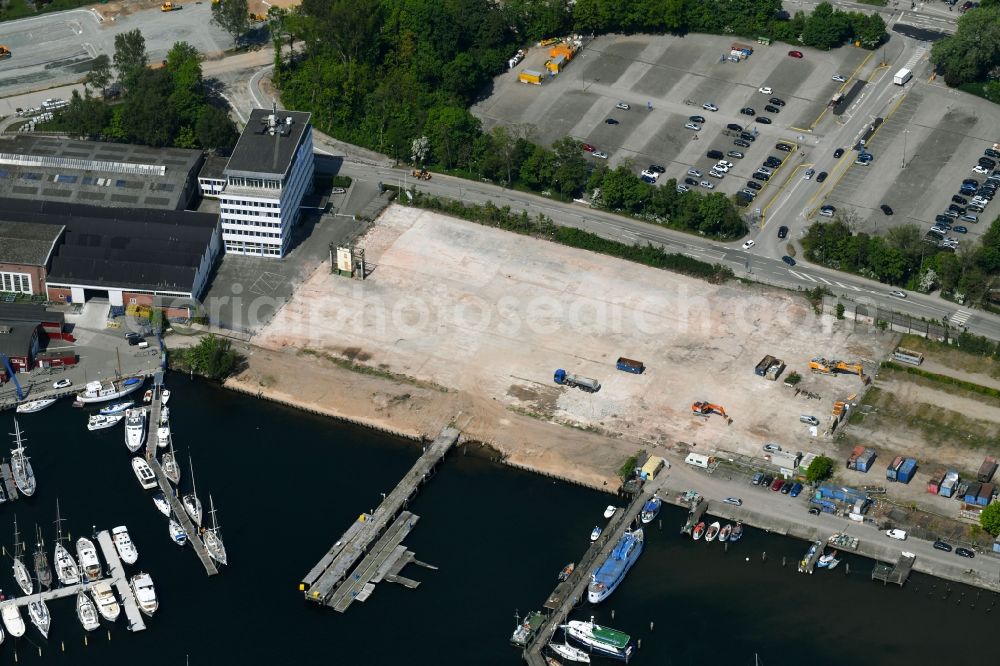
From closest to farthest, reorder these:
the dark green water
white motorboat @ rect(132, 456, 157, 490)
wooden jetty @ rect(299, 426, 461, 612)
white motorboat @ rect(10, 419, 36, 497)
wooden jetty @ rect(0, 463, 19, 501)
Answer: the dark green water, wooden jetty @ rect(299, 426, 461, 612), wooden jetty @ rect(0, 463, 19, 501), white motorboat @ rect(10, 419, 36, 497), white motorboat @ rect(132, 456, 157, 490)

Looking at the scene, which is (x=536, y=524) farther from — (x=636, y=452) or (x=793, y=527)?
(x=793, y=527)

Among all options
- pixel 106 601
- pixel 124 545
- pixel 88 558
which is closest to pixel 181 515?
pixel 124 545

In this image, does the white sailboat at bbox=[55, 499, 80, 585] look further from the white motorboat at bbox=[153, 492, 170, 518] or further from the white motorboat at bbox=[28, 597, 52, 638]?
the white motorboat at bbox=[153, 492, 170, 518]

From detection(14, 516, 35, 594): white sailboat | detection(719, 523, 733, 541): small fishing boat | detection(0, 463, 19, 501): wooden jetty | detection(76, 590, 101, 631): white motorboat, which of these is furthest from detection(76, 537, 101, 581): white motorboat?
detection(719, 523, 733, 541): small fishing boat

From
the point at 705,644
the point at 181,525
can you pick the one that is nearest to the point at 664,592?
the point at 705,644

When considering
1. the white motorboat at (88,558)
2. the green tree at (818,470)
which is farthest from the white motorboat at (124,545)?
the green tree at (818,470)

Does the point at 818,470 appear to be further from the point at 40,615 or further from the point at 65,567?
the point at 40,615

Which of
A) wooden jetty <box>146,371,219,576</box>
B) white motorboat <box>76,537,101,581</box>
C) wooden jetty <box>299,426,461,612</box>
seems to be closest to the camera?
wooden jetty <box>299,426,461,612</box>

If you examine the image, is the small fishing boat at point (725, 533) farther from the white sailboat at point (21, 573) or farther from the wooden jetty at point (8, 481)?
the wooden jetty at point (8, 481)
